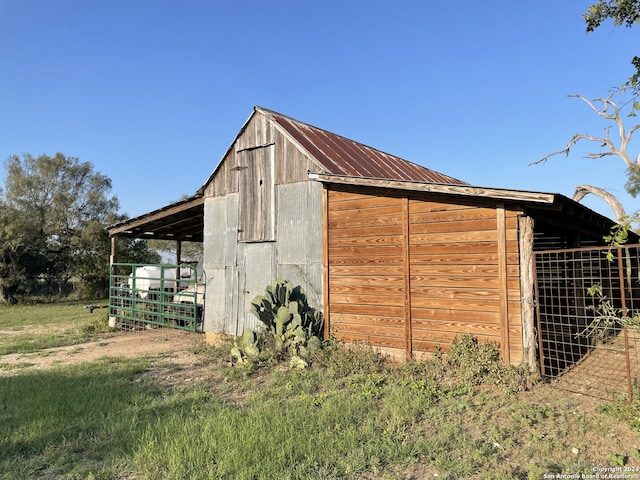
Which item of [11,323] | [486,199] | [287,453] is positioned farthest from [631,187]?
[11,323]

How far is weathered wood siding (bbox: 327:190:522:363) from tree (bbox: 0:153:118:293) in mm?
23301

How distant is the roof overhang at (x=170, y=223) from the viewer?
1235 cm

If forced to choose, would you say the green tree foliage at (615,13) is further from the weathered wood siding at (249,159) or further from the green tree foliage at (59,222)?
the green tree foliage at (59,222)

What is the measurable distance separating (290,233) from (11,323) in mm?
13234

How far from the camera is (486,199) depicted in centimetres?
682

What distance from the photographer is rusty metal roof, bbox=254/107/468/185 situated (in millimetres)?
9828

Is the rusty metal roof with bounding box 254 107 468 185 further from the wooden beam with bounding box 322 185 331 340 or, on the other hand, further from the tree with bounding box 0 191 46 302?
the tree with bounding box 0 191 46 302

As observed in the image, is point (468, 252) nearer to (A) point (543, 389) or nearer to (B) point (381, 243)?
(B) point (381, 243)

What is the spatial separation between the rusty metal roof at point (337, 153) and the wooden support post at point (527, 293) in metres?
2.68

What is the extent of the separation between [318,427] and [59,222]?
2811cm

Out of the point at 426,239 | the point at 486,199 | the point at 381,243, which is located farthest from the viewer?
the point at 381,243

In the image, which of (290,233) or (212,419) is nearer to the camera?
(212,419)

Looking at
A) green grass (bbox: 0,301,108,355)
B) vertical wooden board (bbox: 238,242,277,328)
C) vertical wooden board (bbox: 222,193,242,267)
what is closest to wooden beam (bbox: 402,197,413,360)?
vertical wooden board (bbox: 238,242,277,328)

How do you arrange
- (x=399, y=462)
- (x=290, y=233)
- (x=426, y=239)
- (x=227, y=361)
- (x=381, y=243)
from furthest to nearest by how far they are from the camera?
(x=290, y=233), (x=227, y=361), (x=381, y=243), (x=426, y=239), (x=399, y=462)
